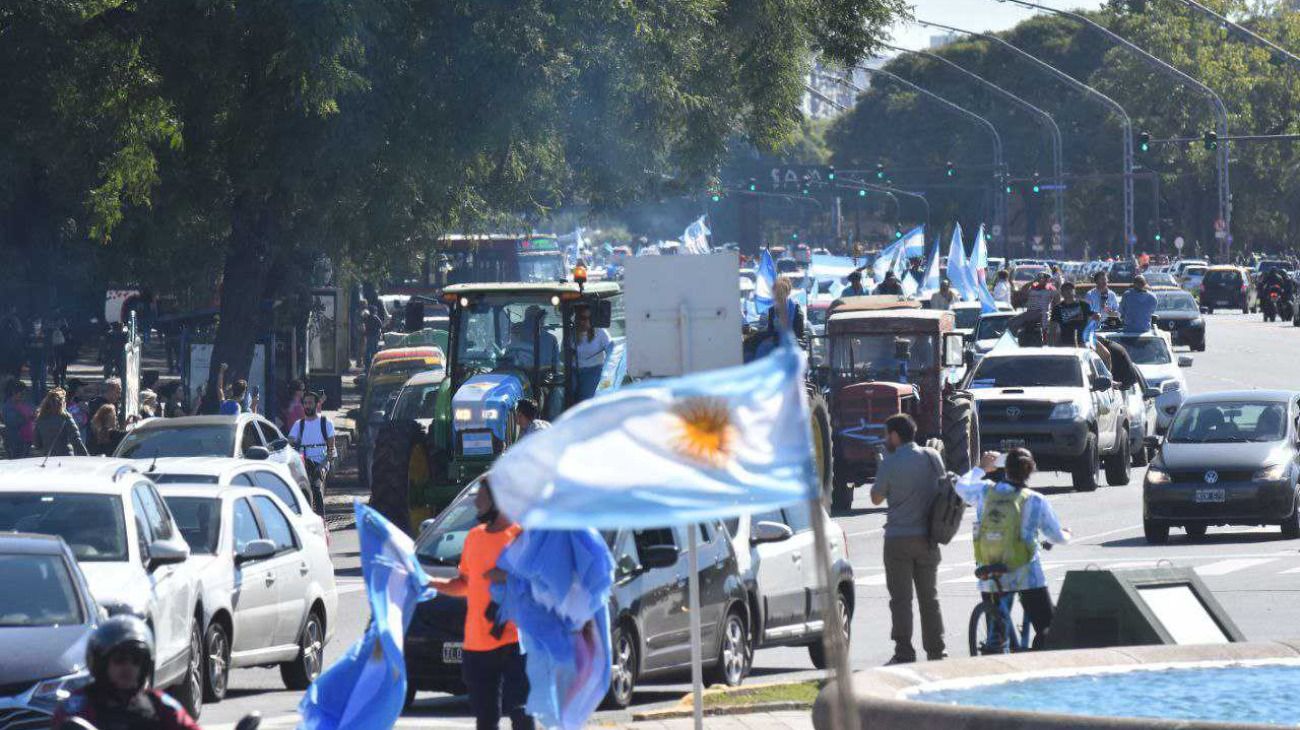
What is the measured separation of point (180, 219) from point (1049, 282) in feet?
51.3

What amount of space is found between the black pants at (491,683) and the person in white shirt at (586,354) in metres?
10.9

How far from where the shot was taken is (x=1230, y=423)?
24.8 meters

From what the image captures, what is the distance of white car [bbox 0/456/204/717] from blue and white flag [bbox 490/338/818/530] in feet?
20.8

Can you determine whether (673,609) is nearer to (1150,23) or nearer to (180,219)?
(180,219)

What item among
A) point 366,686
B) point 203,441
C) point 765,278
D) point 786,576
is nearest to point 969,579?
point 786,576

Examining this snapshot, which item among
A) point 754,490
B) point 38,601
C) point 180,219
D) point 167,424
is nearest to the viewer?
point 754,490

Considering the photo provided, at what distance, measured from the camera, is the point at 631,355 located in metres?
19.5

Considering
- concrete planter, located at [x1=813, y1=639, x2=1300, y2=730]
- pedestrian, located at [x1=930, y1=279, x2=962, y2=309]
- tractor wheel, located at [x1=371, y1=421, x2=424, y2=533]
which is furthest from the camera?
pedestrian, located at [x1=930, y1=279, x2=962, y2=309]

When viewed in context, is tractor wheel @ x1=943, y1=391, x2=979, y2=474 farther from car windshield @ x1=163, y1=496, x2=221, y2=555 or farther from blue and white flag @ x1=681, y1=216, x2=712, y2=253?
blue and white flag @ x1=681, y1=216, x2=712, y2=253

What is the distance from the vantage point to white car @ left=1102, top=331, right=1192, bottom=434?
35812 millimetres

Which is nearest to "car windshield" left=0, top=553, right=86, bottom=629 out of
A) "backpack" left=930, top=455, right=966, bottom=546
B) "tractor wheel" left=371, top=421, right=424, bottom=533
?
"backpack" left=930, top=455, right=966, bottom=546

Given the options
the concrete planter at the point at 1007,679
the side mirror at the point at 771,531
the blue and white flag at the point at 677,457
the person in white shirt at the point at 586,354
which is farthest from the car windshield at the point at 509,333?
the blue and white flag at the point at 677,457

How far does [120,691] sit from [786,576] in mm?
9276

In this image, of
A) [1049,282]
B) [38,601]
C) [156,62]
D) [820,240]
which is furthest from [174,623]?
[820,240]
